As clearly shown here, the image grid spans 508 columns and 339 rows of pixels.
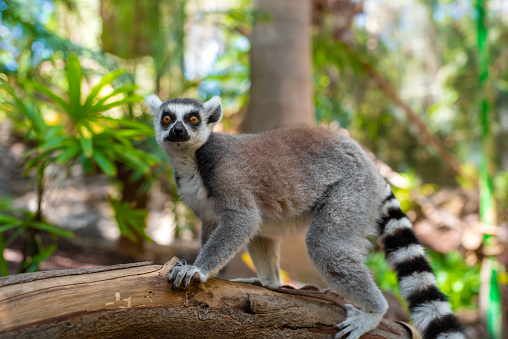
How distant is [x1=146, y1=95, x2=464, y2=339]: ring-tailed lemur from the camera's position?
2.99 metres

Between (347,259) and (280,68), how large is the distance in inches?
158

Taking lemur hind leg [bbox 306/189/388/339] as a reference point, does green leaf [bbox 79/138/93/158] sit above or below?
above

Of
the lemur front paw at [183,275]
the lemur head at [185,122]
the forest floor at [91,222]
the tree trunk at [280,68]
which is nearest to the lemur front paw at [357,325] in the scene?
the lemur front paw at [183,275]

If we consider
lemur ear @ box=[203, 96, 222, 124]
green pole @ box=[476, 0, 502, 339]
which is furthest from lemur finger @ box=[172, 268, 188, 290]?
green pole @ box=[476, 0, 502, 339]

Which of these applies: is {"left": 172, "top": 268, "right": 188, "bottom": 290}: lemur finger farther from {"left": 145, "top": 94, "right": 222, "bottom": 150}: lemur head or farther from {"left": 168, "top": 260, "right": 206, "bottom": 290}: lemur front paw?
{"left": 145, "top": 94, "right": 222, "bottom": 150}: lemur head

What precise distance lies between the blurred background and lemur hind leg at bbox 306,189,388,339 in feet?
6.62

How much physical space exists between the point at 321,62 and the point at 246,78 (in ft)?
6.06

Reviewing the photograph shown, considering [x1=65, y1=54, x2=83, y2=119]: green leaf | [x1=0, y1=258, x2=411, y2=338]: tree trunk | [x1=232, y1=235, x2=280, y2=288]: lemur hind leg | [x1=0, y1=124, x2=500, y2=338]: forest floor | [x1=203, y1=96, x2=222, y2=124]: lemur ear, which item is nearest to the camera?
[x1=0, y1=258, x2=411, y2=338]: tree trunk

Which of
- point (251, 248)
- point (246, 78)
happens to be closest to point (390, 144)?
point (246, 78)

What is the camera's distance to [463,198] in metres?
14.5

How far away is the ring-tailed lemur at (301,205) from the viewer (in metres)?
2.99

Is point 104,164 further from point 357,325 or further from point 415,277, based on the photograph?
point 415,277

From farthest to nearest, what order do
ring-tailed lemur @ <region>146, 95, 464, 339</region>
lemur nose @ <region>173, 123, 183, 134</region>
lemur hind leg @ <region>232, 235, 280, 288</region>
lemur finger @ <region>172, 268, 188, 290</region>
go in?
lemur hind leg @ <region>232, 235, 280, 288</region>
lemur nose @ <region>173, 123, 183, 134</region>
ring-tailed lemur @ <region>146, 95, 464, 339</region>
lemur finger @ <region>172, 268, 188, 290</region>

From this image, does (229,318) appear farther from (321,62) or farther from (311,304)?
(321,62)
